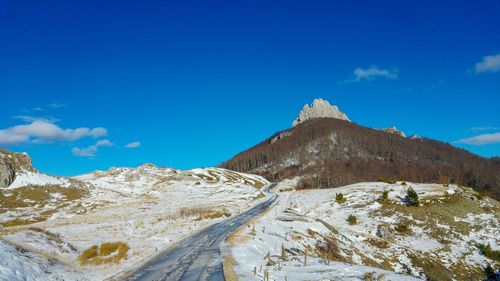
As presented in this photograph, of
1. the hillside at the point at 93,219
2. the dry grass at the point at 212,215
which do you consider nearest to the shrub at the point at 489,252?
the hillside at the point at 93,219

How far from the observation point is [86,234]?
124ft

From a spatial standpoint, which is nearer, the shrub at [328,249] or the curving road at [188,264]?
the curving road at [188,264]

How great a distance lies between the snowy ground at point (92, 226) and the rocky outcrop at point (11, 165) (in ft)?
6.71

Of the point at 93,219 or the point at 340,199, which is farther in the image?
the point at 340,199

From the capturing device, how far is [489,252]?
55000mm

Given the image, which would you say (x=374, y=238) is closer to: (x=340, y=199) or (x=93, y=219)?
(x=340, y=199)

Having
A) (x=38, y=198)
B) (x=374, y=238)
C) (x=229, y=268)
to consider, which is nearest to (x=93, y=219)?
(x=38, y=198)

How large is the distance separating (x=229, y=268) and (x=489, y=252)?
160 ft

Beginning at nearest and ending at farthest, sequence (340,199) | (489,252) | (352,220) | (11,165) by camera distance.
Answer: (489,252)
(352,220)
(340,199)
(11,165)

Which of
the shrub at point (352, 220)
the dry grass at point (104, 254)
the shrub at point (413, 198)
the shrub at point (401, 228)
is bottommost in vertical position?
the shrub at point (401, 228)

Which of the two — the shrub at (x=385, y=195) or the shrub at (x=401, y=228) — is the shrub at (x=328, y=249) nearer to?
the shrub at (x=401, y=228)

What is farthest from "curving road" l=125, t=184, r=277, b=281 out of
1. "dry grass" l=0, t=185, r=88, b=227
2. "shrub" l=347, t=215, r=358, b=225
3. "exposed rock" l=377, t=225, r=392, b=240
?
"dry grass" l=0, t=185, r=88, b=227

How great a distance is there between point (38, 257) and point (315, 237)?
3108 cm

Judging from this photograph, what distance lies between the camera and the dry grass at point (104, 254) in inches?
1088
